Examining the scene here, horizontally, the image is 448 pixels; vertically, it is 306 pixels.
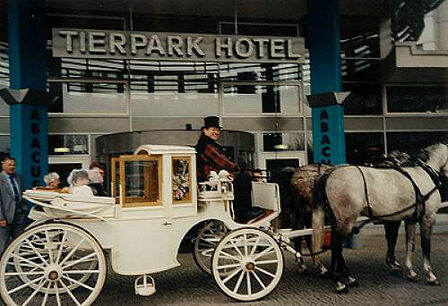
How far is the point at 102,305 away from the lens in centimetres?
477

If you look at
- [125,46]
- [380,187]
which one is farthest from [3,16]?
[380,187]

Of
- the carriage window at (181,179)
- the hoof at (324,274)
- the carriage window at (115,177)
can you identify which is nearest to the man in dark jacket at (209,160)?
the carriage window at (181,179)

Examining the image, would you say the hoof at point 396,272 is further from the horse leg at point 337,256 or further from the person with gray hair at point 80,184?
the person with gray hair at point 80,184

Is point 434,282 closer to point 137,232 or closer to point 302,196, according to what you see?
point 302,196

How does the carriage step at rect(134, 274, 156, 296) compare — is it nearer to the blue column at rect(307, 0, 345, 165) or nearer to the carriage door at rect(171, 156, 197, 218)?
the carriage door at rect(171, 156, 197, 218)

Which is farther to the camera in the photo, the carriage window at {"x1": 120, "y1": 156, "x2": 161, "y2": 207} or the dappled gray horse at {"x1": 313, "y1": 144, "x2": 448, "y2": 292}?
the dappled gray horse at {"x1": 313, "y1": 144, "x2": 448, "y2": 292}

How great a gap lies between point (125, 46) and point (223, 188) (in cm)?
368

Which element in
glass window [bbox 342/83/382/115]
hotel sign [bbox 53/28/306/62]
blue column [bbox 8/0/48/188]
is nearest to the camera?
hotel sign [bbox 53/28/306/62]

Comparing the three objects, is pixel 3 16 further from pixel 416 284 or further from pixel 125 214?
pixel 416 284

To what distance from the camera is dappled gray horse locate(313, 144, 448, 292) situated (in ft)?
17.3

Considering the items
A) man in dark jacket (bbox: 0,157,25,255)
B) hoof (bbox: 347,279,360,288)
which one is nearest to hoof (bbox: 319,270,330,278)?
hoof (bbox: 347,279,360,288)

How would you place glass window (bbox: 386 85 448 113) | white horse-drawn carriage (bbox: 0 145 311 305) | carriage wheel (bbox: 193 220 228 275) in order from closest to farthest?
white horse-drawn carriage (bbox: 0 145 311 305) < carriage wheel (bbox: 193 220 228 275) < glass window (bbox: 386 85 448 113)

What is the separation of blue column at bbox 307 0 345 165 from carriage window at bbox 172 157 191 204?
4.15 metres

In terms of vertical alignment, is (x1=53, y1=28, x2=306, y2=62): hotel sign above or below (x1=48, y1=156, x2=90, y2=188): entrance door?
above
